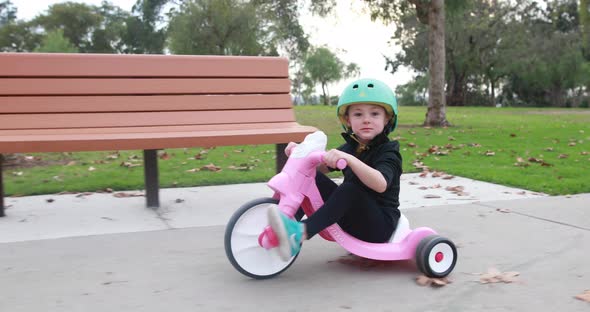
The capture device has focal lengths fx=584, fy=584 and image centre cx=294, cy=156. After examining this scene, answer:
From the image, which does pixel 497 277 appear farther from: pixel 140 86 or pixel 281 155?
pixel 140 86

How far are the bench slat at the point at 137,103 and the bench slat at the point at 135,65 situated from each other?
0.17 m

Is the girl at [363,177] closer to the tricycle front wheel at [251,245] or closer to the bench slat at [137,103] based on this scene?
the tricycle front wheel at [251,245]

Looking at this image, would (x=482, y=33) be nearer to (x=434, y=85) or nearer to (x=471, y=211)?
(x=434, y=85)

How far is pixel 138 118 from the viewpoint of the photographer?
4.46 meters

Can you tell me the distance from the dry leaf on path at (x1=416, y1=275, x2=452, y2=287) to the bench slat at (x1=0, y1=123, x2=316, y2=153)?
5.80ft

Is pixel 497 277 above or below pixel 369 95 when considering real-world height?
below

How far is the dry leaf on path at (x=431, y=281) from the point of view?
2.68 meters

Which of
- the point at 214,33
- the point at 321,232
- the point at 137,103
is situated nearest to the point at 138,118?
the point at 137,103

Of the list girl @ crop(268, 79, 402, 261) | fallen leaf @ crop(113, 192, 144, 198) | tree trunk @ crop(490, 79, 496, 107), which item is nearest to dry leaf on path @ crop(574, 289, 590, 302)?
girl @ crop(268, 79, 402, 261)

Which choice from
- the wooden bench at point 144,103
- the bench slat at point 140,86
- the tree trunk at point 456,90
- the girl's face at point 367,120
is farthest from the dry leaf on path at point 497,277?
the tree trunk at point 456,90

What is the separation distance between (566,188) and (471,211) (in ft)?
4.49

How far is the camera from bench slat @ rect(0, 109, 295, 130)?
417 cm

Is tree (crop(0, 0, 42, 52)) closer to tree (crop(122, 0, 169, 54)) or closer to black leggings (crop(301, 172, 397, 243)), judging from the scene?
tree (crop(122, 0, 169, 54))

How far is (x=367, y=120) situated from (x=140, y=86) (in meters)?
2.31
